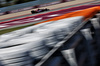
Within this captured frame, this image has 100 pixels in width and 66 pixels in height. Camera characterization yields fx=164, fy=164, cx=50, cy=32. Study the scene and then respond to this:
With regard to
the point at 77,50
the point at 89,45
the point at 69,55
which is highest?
the point at 69,55

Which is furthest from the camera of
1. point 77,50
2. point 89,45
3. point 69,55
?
point 89,45

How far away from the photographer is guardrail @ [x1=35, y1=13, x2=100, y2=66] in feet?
6.43

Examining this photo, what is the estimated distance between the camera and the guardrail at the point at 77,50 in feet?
6.43

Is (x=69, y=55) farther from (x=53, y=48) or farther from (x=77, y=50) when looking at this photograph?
(x=77, y=50)

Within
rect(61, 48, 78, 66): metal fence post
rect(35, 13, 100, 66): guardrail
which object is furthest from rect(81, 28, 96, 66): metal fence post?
rect(61, 48, 78, 66): metal fence post

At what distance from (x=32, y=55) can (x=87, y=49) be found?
1.28 m

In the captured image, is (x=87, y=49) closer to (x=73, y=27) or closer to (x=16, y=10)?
(x=73, y=27)

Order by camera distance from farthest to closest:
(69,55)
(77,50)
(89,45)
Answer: (89,45), (77,50), (69,55)

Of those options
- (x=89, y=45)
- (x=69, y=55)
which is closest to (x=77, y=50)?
(x=69, y=55)

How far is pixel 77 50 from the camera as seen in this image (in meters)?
2.47

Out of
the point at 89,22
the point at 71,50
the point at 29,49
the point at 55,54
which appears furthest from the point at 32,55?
the point at 89,22

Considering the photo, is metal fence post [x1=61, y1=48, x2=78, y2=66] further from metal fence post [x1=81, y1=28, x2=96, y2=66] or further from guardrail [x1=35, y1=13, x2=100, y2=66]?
metal fence post [x1=81, y1=28, x2=96, y2=66]

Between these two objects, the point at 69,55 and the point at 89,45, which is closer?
the point at 69,55

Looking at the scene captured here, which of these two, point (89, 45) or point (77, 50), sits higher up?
point (77, 50)
